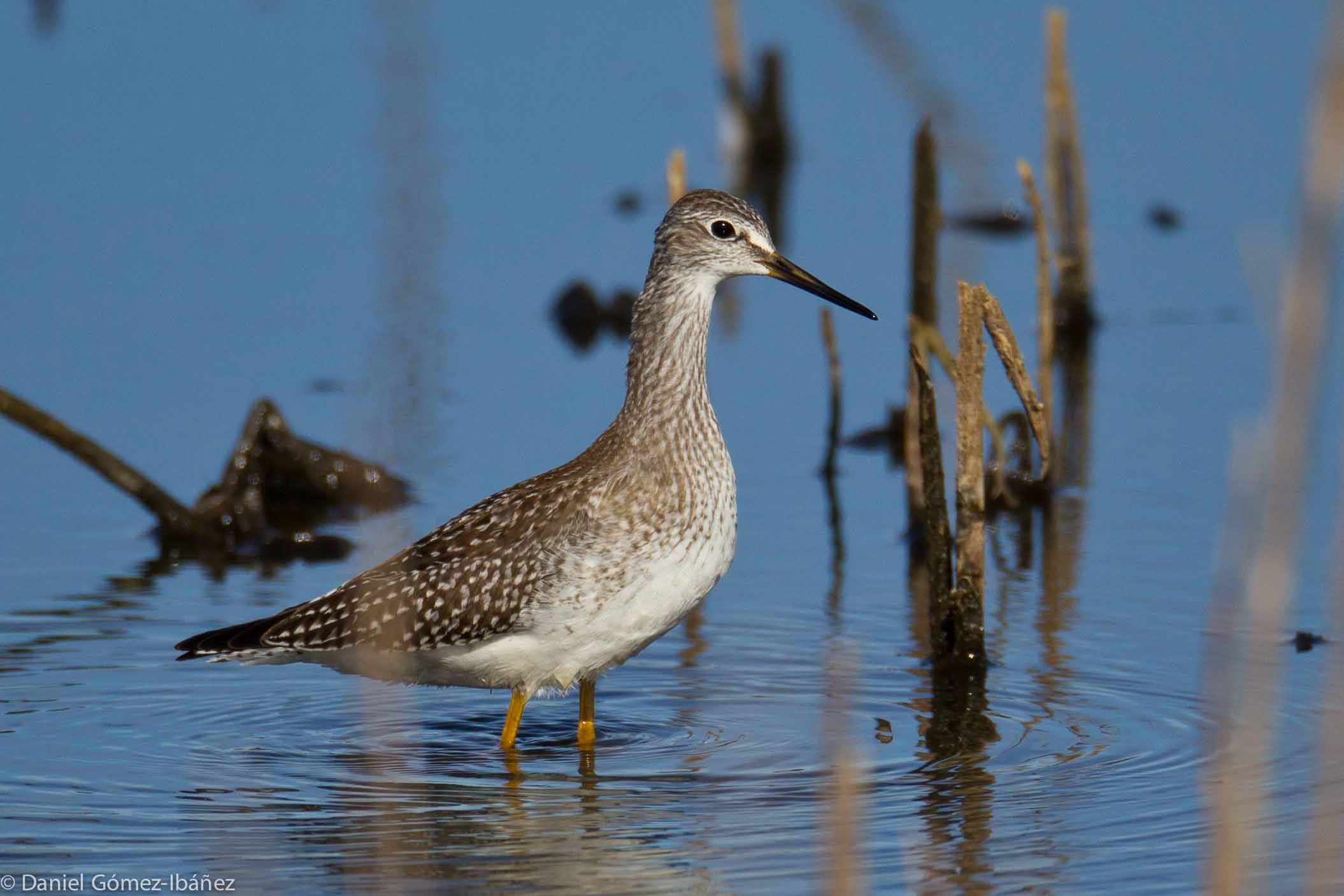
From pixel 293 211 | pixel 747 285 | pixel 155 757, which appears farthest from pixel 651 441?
pixel 293 211

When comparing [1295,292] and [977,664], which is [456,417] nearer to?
[977,664]

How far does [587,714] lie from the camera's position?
9000 millimetres

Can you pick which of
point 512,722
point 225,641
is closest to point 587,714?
point 512,722

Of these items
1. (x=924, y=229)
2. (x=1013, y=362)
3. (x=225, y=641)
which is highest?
(x=924, y=229)

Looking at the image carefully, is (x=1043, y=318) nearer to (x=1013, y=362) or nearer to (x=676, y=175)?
(x=676, y=175)

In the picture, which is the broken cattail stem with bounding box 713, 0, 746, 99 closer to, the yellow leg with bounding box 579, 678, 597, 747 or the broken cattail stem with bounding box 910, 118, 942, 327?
the broken cattail stem with bounding box 910, 118, 942, 327

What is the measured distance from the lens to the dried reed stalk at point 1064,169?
14.4m

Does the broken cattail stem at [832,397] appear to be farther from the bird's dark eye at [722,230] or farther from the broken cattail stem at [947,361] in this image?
the bird's dark eye at [722,230]

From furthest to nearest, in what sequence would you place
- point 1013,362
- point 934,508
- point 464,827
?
point 934,508, point 1013,362, point 464,827

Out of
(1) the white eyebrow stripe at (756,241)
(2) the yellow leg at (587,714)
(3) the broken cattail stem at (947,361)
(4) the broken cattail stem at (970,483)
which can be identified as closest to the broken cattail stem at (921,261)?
(3) the broken cattail stem at (947,361)

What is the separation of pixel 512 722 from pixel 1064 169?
7.53 meters

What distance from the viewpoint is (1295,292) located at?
9.55 ft

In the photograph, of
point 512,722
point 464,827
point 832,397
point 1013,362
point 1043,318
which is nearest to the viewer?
Answer: point 464,827

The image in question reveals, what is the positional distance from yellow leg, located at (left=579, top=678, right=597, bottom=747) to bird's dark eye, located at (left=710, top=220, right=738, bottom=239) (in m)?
2.05
